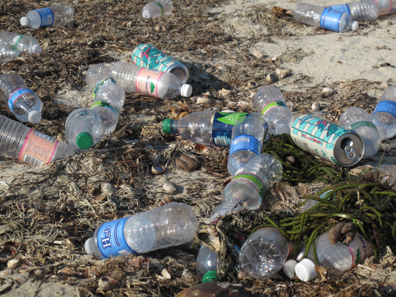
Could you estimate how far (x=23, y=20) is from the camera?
5.76 m

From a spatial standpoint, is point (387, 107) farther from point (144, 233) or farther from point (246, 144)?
point (144, 233)

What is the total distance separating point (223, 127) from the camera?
3268mm

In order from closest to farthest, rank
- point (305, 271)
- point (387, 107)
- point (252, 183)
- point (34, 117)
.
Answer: point (305, 271)
point (252, 183)
point (387, 107)
point (34, 117)

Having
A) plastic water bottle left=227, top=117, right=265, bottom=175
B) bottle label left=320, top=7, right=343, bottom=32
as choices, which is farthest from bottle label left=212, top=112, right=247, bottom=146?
bottle label left=320, top=7, right=343, bottom=32

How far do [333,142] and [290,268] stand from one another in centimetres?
118

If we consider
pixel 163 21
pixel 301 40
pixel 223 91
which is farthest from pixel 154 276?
pixel 163 21

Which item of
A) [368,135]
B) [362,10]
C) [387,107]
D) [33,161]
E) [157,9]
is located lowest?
[33,161]

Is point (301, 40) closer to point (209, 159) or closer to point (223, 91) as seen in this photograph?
point (223, 91)

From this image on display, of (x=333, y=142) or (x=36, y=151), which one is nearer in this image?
(x=333, y=142)

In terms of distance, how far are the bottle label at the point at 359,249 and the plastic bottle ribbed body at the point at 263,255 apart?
33cm

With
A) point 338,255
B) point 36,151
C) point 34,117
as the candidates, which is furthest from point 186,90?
point 338,255

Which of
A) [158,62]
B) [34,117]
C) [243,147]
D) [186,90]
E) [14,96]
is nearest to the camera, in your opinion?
[243,147]

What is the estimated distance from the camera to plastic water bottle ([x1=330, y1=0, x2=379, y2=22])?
18.9ft

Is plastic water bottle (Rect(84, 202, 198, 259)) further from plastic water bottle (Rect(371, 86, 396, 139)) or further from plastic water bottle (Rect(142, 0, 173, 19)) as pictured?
plastic water bottle (Rect(142, 0, 173, 19))
